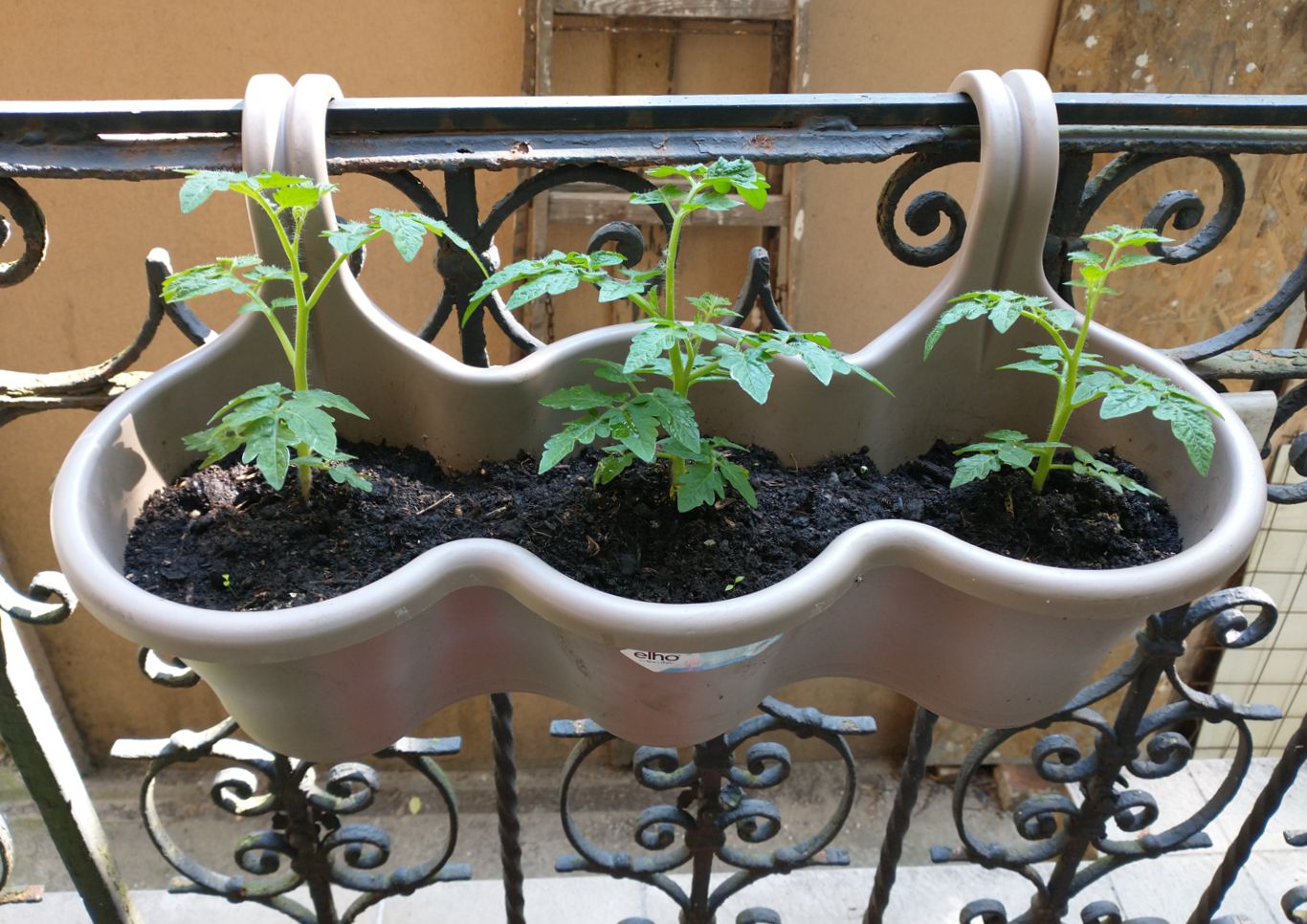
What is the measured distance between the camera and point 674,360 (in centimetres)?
62

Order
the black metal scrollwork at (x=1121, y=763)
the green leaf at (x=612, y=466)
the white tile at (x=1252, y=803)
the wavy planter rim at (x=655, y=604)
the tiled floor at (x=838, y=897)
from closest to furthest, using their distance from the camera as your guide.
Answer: the wavy planter rim at (x=655, y=604) < the green leaf at (x=612, y=466) < the black metal scrollwork at (x=1121, y=763) < the tiled floor at (x=838, y=897) < the white tile at (x=1252, y=803)

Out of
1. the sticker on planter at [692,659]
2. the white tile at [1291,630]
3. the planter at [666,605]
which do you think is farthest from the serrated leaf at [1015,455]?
the white tile at [1291,630]

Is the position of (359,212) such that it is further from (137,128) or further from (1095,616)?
(1095,616)

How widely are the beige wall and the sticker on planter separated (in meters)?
1.43

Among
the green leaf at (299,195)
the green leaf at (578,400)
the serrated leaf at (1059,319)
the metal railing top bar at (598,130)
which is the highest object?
the metal railing top bar at (598,130)

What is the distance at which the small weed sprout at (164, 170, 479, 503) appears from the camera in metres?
0.55

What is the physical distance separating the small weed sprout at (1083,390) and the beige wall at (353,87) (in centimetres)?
126

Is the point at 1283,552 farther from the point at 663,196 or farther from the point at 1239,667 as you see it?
the point at 663,196

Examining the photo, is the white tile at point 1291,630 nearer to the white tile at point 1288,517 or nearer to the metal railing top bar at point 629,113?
the white tile at point 1288,517

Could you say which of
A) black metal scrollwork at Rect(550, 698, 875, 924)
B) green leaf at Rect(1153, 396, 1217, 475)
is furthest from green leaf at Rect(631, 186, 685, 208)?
black metal scrollwork at Rect(550, 698, 875, 924)

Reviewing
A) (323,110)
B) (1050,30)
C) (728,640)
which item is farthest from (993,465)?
(1050,30)

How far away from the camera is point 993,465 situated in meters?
0.63

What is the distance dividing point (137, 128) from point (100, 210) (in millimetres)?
1494

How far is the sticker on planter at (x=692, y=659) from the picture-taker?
56 centimetres
